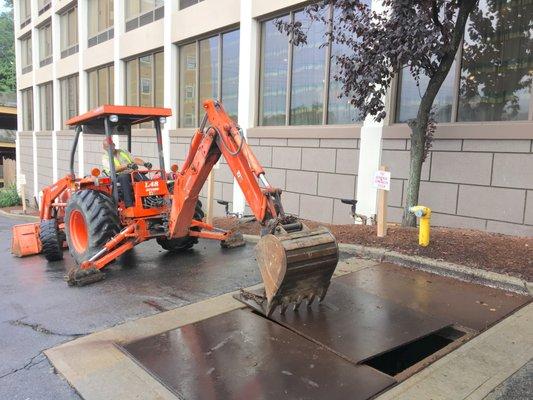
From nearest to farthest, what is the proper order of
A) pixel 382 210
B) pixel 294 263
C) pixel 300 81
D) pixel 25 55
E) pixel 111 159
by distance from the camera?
pixel 294 263
pixel 111 159
pixel 382 210
pixel 300 81
pixel 25 55

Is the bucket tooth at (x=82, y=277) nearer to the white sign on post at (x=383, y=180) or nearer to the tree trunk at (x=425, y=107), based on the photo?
the white sign on post at (x=383, y=180)

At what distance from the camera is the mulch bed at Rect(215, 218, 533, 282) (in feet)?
18.2

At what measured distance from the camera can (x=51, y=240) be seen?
7.47 m

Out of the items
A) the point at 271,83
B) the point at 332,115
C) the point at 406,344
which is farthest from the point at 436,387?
the point at 271,83

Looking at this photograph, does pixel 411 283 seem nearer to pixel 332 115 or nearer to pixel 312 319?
pixel 312 319

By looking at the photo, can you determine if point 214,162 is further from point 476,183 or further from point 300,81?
point 300,81

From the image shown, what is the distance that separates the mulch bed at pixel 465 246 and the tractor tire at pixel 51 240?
15.1ft

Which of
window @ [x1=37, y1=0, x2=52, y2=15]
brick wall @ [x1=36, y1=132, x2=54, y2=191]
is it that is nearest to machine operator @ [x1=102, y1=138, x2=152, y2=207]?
brick wall @ [x1=36, y1=132, x2=54, y2=191]

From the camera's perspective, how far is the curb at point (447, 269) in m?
5.13

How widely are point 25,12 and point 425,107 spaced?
1124 inches

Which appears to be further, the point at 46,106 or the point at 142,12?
the point at 46,106

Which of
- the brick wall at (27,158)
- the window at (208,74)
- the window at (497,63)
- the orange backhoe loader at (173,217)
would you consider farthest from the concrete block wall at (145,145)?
the brick wall at (27,158)

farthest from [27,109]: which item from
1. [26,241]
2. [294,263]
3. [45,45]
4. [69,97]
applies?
[294,263]

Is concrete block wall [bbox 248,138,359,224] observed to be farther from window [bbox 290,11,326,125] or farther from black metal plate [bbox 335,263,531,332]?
black metal plate [bbox 335,263,531,332]
